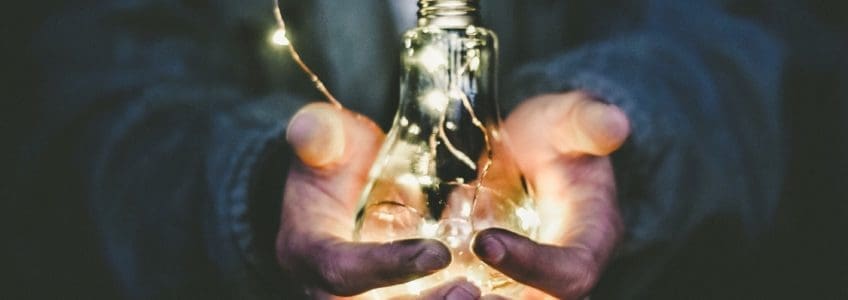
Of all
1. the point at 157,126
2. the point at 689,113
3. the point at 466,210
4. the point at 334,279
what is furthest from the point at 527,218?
the point at 157,126

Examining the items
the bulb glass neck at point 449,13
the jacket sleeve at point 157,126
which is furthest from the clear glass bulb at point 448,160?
the jacket sleeve at point 157,126

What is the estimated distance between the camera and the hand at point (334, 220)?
1.77ft

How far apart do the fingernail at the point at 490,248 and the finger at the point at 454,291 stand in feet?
0.09

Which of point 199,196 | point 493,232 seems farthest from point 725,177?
point 199,196

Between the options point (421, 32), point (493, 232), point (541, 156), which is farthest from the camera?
point (541, 156)

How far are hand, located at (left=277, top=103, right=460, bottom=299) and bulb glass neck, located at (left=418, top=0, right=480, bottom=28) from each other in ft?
0.41

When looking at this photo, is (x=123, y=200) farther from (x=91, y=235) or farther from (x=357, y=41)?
(x=357, y=41)

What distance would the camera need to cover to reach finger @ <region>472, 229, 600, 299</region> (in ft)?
1.72

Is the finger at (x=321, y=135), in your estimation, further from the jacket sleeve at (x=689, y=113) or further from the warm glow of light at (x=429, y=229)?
the jacket sleeve at (x=689, y=113)

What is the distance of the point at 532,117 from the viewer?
2.55 ft

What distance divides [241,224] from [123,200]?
0.16 meters

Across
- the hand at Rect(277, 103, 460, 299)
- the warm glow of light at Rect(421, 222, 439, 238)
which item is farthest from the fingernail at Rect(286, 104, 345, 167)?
the warm glow of light at Rect(421, 222, 439, 238)

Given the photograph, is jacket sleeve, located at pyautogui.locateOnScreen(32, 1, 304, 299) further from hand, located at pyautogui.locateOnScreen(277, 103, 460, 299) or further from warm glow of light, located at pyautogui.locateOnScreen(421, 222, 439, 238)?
warm glow of light, located at pyautogui.locateOnScreen(421, 222, 439, 238)

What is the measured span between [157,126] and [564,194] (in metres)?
0.42
